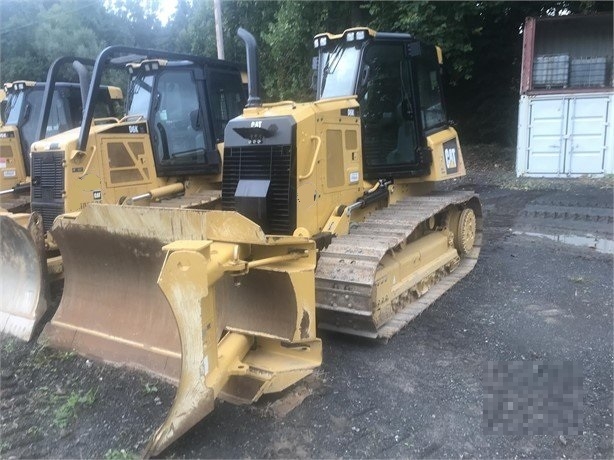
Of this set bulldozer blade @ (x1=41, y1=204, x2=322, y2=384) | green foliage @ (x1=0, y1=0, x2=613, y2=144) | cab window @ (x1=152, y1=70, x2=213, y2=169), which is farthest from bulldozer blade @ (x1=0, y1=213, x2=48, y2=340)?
green foliage @ (x1=0, y1=0, x2=613, y2=144)

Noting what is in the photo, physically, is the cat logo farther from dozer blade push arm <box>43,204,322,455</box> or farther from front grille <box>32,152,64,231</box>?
front grille <box>32,152,64,231</box>

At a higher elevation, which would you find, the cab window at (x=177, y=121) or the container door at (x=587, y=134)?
the cab window at (x=177, y=121)

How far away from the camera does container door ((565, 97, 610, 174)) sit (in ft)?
35.6

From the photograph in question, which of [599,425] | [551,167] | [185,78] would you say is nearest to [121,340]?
[599,425]

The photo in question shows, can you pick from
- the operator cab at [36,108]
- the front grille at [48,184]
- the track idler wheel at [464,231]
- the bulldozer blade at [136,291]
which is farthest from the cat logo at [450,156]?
the operator cab at [36,108]

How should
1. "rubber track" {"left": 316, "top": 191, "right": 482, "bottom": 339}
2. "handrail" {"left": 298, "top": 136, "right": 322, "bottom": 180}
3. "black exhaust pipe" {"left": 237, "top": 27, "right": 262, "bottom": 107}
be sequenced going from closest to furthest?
1. "rubber track" {"left": 316, "top": 191, "right": 482, "bottom": 339}
2. "handrail" {"left": 298, "top": 136, "right": 322, "bottom": 180}
3. "black exhaust pipe" {"left": 237, "top": 27, "right": 262, "bottom": 107}

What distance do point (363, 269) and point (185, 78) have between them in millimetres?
4138

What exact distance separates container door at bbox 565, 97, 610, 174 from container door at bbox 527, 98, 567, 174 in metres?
0.16

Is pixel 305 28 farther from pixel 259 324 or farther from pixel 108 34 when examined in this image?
pixel 108 34

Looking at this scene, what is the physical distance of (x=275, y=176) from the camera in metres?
4.49

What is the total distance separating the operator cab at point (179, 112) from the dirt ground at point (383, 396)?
3289 millimetres

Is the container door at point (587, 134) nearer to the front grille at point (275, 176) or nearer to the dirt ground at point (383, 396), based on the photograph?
the dirt ground at point (383, 396)

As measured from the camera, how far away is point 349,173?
5062 mm

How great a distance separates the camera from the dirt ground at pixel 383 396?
9.94ft
